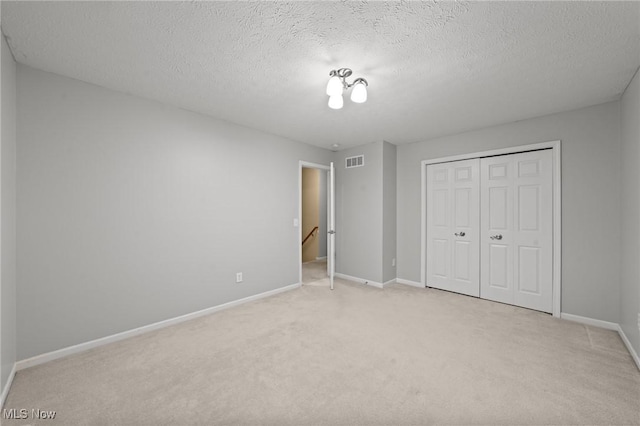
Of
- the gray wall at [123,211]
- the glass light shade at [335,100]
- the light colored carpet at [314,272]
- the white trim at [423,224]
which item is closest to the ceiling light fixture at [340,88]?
the glass light shade at [335,100]

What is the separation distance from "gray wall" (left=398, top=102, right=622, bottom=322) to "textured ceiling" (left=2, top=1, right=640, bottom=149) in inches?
11.8

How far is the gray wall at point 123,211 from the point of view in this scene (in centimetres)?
220

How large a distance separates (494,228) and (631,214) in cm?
136

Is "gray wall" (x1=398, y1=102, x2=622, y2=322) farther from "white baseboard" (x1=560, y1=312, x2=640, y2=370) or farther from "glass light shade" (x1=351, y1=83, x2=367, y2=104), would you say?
"glass light shade" (x1=351, y1=83, x2=367, y2=104)

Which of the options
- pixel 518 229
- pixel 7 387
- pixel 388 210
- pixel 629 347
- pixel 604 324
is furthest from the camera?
pixel 388 210

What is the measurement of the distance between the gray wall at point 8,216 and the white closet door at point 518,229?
5.00 m

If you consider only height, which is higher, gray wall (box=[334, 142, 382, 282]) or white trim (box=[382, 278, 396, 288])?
gray wall (box=[334, 142, 382, 282])

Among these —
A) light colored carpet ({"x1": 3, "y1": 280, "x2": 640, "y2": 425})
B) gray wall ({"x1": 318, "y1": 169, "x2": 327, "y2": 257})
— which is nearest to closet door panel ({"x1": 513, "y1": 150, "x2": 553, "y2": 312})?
light colored carpet ({"x1": 3, "y1": 280, "x2": 640, "y2": 425})

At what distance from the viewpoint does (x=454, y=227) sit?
4.13 meters

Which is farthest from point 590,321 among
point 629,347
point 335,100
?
point 335,100

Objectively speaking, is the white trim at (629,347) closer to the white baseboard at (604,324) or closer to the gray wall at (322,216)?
the white baseboard at (604,324)

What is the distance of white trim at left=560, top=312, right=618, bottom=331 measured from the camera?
2862mm

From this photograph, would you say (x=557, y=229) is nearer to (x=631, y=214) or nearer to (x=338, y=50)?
(x=631, y=214)

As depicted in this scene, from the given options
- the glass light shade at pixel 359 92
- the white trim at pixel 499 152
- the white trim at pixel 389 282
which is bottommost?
the white trim at pixel 389 282
